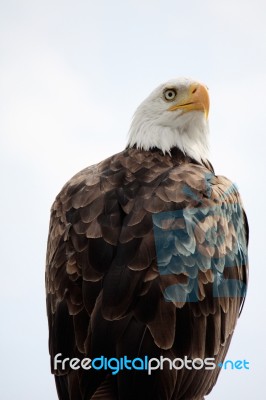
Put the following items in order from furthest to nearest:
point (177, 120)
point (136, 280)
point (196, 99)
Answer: point (177, 120), point (196, 99), point (136, 280)

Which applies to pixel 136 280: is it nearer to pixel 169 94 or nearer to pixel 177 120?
pixel 177 120

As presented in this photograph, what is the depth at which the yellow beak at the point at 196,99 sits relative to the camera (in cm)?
610

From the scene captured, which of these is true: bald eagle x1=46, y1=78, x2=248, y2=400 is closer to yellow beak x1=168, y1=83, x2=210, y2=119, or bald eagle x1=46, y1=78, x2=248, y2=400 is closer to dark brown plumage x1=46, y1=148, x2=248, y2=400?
dark brown plumage x1=46, y1=148, x2=248, y2=400

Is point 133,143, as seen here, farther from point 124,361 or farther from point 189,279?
point 124,361

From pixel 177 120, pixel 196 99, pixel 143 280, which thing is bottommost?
pixel 143 280

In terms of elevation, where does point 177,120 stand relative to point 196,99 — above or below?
below

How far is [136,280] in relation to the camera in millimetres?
4531

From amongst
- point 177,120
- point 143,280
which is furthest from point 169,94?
point 143,280

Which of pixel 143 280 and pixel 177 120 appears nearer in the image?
pixel 143 280

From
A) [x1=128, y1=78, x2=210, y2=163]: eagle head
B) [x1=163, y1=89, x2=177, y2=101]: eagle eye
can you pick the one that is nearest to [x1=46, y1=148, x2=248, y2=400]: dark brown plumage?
[x1=128, y1=78, x2=210, y2=163]: eagle head

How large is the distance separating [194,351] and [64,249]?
3.93 ft

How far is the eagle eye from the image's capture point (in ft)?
20.6

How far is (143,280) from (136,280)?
5cm

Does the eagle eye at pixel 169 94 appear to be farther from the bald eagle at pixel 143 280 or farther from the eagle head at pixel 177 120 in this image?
the bald eagle at pixel 143 280
